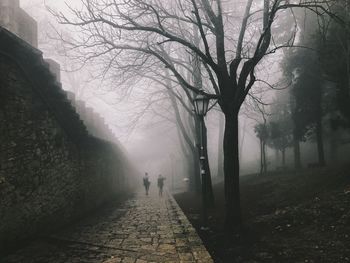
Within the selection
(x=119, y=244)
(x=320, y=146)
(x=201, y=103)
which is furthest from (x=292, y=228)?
(x=320, y=146)

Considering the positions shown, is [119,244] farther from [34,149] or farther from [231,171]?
[231,171]

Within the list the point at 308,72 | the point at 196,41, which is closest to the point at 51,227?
the point at 196,41

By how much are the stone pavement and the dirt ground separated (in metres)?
0.53

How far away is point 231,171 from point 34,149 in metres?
5.11

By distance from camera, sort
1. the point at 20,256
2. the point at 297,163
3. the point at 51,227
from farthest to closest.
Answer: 1. the point at 297,163
2. the point at 51,227
3. the point at 20,256

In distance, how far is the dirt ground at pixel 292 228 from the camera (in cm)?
668

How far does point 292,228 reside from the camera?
825cm

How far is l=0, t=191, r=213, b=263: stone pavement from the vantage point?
7.11 meters

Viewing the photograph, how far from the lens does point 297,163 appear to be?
2441 centimetres

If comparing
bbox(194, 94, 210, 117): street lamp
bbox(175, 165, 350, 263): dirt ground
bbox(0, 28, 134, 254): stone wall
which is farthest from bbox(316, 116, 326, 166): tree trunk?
bbox(0, 28, 134, 254): stone wall

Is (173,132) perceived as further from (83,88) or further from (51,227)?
(51,227)

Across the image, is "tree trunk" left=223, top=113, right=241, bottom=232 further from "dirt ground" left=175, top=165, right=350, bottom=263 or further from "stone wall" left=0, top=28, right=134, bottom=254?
"stone wall" left=0, top=28, right=134, bottom=254

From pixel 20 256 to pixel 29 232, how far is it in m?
1.27

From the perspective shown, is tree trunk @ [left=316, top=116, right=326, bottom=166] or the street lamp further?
tree trunk @ [left=316, top=116, right=326, bottom=166]
